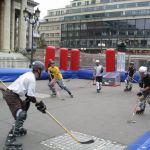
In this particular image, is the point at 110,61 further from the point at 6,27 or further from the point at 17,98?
the point at 6,27

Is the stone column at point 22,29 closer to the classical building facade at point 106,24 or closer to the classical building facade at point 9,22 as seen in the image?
the classical building facade at point 9,22

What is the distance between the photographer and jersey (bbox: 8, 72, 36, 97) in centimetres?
648

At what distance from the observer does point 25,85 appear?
21.6 feet

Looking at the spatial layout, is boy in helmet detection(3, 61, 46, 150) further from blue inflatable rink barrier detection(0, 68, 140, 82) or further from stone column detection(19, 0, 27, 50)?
stone column detection(19, 0, 27, 50)

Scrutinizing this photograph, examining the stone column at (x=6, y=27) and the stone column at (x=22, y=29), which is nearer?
the stone column at (x=6, y=27)

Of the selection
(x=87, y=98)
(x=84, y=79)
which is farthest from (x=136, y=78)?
(x=87, y=98)

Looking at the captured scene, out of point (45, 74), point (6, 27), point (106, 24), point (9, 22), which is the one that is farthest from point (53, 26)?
point (45, 74)

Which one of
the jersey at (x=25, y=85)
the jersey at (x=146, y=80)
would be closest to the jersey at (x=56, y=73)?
the jersey at (x=146, y=80)

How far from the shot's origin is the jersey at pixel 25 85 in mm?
6484

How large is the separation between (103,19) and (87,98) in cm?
8771

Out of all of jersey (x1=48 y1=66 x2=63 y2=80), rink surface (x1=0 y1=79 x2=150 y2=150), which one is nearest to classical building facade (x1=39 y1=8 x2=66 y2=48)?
jersey (x1=48 y1=66 x2=63 y2=80)

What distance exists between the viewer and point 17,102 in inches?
263

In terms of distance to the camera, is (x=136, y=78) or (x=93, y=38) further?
(x=93, y=38)

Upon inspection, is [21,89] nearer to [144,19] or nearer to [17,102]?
[17,102]
